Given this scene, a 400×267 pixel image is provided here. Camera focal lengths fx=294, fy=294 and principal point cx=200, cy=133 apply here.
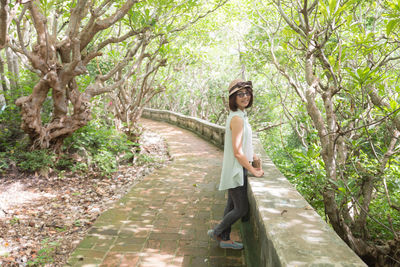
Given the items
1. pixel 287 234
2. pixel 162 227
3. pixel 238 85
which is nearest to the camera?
pixel 287 234

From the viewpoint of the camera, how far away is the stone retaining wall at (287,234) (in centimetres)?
177

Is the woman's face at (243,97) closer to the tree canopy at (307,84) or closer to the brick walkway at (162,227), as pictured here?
the tree canopy at (307,84)

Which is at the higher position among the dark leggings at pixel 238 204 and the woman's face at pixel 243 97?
the woman's face at pixel 243 97

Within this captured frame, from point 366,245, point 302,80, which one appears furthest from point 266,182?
point 302,80

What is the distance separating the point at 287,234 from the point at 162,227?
7.87 ft

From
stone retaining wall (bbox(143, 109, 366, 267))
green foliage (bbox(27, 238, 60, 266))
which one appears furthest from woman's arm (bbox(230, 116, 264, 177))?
green foliage (bbox(27, 238, 60, 266))

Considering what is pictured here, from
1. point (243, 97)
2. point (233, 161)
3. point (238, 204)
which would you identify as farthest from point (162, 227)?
point (243, 97)

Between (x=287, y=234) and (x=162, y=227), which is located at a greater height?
(x=287, y=234)

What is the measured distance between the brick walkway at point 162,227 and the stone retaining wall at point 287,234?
0.62m

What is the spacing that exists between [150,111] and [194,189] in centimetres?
1547

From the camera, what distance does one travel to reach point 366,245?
3693 millimetres

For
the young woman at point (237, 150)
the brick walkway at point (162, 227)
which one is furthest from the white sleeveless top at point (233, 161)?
the brick walkway at point (162, 227)

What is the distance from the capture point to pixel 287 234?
82.5 inches

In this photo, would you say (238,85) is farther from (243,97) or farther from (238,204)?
(238,204)
